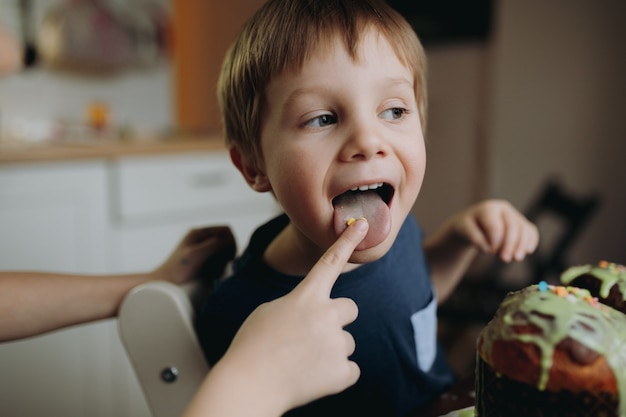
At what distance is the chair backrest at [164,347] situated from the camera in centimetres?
68

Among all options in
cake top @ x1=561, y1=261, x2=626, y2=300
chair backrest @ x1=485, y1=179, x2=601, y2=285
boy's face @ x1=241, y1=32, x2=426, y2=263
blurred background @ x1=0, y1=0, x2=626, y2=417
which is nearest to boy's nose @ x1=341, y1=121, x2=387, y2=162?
boy's face @ x1=241, y1=32, x2=426, y2=263

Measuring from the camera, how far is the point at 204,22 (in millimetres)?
2920

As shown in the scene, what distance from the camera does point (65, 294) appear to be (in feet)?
2.48

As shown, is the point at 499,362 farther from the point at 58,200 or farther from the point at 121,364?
the point at 121,364

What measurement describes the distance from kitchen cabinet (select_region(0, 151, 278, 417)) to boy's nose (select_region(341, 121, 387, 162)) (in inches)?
56.2

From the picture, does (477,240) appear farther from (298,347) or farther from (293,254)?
(298,347)

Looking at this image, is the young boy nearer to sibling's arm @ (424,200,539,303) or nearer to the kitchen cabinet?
sibling's arm @ (424,200,539,303)

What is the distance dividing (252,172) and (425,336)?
299mm

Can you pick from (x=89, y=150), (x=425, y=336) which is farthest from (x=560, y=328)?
(x=89, y=150)

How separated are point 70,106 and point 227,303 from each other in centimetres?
212

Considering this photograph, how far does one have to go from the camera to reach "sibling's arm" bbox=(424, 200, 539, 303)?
0.86m

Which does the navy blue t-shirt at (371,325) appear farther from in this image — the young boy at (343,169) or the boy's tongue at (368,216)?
the boy's tongue at (368,216)

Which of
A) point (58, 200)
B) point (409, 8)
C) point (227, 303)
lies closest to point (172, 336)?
point (227, 303)

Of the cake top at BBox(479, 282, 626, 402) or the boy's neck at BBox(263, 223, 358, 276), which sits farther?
the boy's neck at BBox(263, 223, 358, 276)
